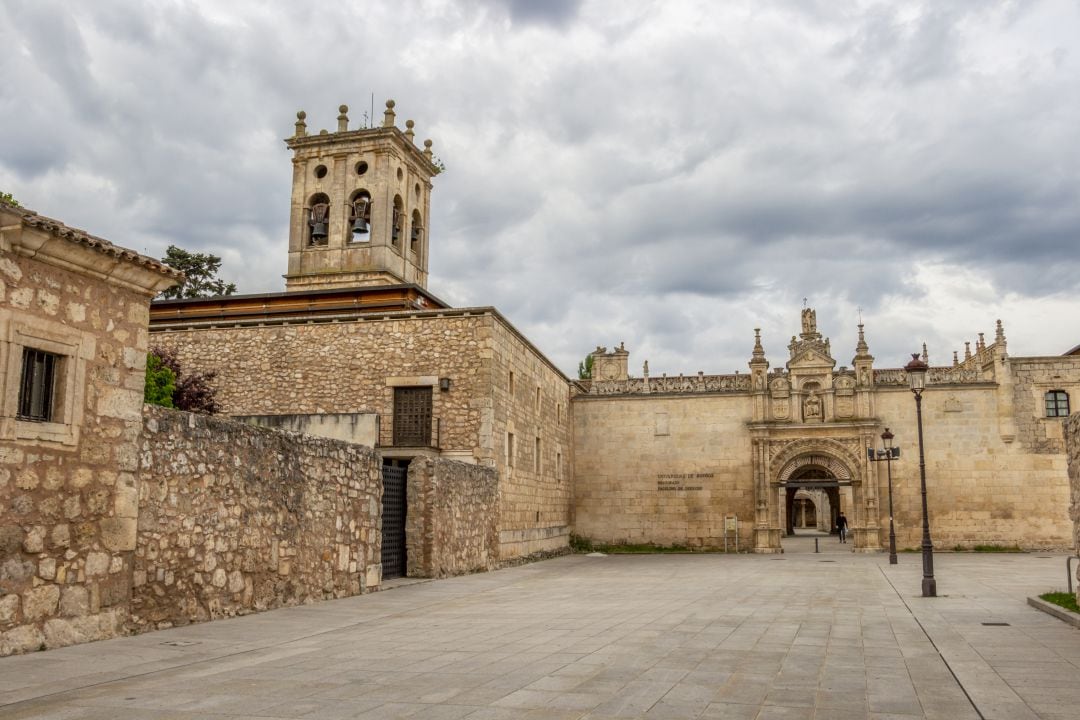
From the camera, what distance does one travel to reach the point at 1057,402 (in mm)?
30469

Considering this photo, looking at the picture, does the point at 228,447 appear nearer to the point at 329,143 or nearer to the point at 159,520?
the point at 159,520

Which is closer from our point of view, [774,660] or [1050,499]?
[774,660]

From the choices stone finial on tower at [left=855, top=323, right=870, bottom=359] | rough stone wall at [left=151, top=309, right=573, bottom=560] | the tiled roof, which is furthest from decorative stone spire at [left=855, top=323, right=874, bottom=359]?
the tiled roof

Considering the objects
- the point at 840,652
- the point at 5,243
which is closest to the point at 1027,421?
the point at 840,652

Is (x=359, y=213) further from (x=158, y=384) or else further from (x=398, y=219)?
(x=158, y=384)

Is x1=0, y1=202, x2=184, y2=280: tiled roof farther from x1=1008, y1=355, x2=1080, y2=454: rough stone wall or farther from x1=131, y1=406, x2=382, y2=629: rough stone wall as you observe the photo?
x1=1008, y1=355, x2=1080, y2=454: rough stone wall

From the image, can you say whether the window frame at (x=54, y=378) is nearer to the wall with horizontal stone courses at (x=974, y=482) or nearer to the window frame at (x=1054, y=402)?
the wall with horizontal stone courses at (x=974, y=482)

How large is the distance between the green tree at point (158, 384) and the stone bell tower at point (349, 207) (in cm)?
1092

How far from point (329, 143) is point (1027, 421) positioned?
1033 inches

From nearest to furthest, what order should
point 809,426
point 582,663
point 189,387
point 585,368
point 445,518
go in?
point 582,663 < point 445,518 < point 189,387 < point 809,426 < point 585,368

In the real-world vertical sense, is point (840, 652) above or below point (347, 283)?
below

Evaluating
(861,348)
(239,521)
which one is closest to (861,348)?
(861,348)

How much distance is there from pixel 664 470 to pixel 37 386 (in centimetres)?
2608

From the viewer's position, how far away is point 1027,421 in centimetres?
3038
